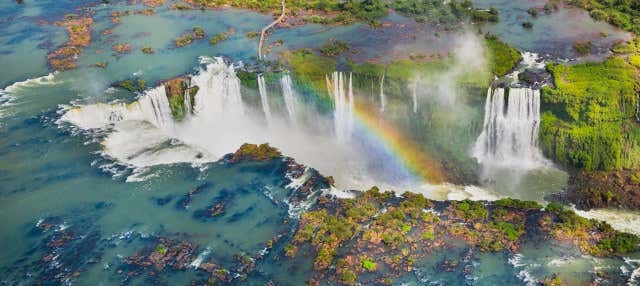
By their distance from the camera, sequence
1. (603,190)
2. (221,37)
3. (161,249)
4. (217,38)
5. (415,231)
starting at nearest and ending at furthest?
(161,249)
(415,231)
(603,190)
(217,38)
(221,37)

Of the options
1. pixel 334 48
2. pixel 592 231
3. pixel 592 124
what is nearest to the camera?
pixel 592 231

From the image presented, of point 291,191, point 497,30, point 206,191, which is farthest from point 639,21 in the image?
point 206,191

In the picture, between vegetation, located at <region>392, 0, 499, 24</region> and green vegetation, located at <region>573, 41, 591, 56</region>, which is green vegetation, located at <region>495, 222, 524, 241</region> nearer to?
green vegetation, located at <region>573, 41, 591, 56</region>

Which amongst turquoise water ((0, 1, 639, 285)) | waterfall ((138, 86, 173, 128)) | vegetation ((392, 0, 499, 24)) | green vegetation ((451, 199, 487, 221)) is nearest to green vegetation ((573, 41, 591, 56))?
turquoise water ((0, 1, 639, 285))

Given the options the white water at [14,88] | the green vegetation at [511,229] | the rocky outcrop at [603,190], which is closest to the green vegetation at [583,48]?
the rocky outcrop at [603,190]

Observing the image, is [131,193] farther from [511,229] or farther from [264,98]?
[511,229]

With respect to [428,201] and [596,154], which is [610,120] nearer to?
[596,154]

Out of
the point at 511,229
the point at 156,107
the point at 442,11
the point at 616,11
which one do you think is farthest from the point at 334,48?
the point at 616,11
